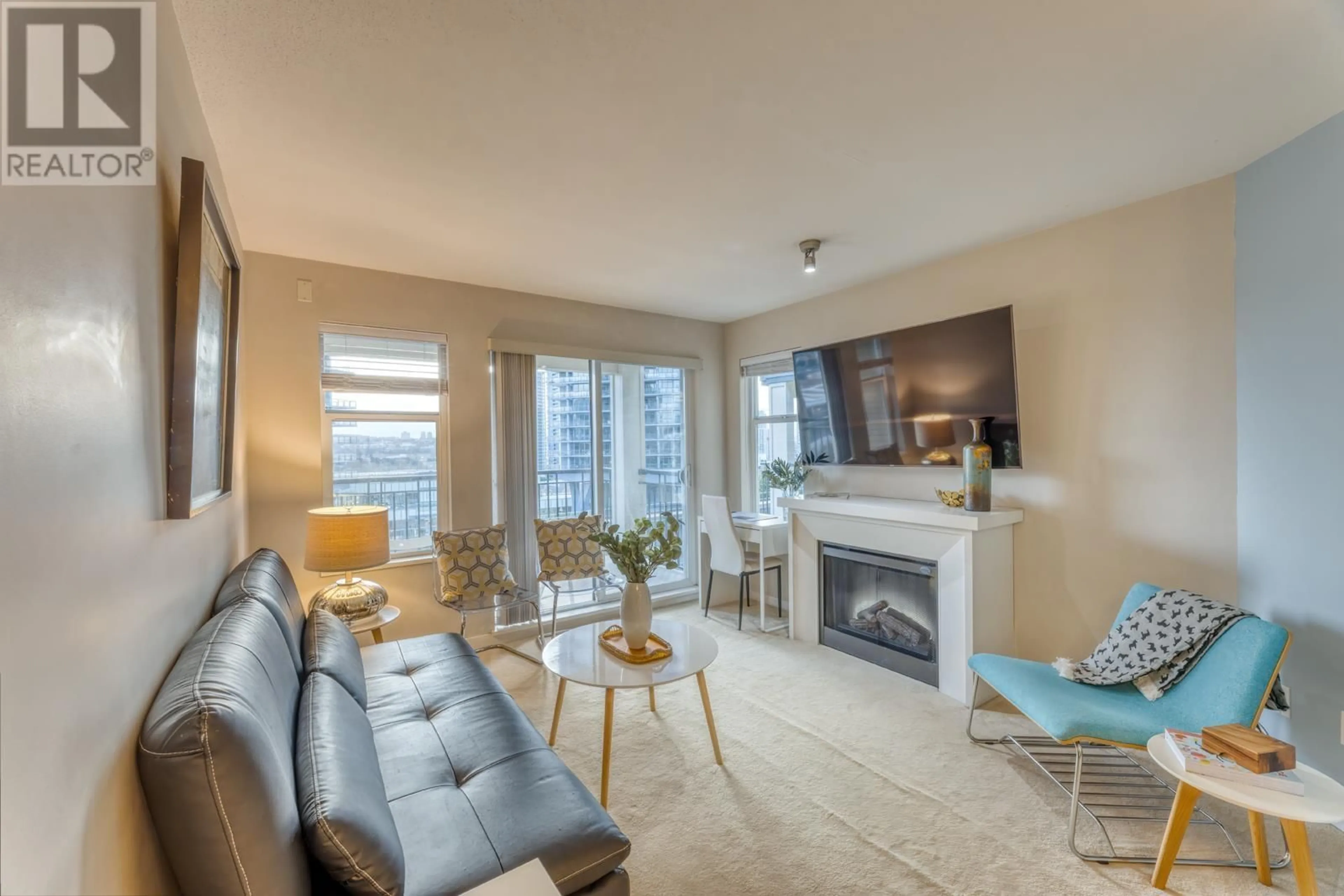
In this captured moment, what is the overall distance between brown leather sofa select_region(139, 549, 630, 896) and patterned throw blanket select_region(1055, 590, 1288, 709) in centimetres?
209

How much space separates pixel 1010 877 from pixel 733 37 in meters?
2.64

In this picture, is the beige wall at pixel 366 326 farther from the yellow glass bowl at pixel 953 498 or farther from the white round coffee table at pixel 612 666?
the yellow glass bowl at pixel 953 498

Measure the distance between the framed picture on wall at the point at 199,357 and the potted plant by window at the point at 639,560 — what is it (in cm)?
140

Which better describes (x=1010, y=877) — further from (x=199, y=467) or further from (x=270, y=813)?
(x=199, y=467)

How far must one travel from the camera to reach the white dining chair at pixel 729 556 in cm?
411

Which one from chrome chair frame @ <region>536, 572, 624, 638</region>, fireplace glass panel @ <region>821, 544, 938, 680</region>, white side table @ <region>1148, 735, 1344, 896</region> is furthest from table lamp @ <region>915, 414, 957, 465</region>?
chrome chair frame @ <region>536, 572, 624, 638</region>

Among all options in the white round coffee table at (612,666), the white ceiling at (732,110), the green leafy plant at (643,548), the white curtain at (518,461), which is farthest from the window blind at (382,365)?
the white round coffee table at (612,666)

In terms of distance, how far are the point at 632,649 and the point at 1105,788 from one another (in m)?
1.96

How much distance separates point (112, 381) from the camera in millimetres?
969

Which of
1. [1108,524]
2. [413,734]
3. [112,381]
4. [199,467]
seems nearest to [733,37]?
[112,381]

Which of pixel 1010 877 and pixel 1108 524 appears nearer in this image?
pixel 1010 877

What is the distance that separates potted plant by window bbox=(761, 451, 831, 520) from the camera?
4.23 metres

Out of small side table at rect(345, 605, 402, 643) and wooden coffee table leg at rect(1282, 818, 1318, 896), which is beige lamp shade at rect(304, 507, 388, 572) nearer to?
small side table at rect(345, 605, 402, 643)

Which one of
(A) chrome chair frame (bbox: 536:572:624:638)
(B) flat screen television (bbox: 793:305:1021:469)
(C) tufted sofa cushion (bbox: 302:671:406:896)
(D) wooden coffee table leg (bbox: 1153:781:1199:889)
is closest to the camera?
(C) tufted sofa cushion (bbox: 302:671:406:896)
